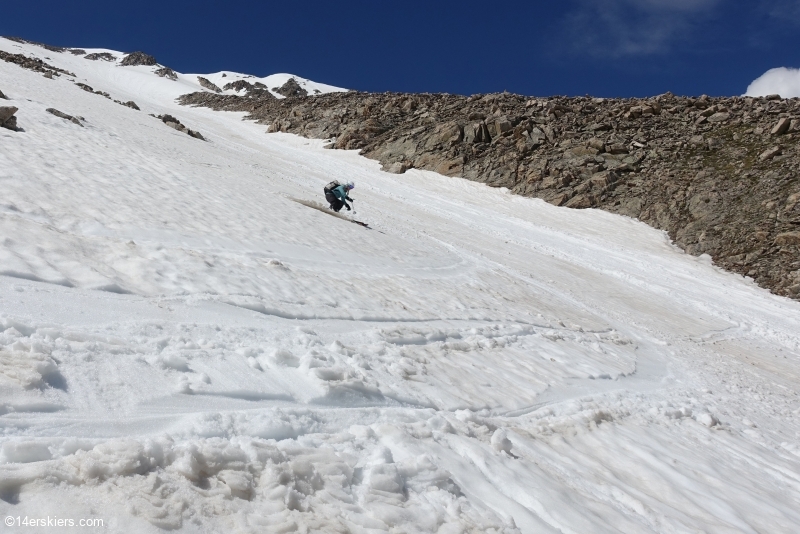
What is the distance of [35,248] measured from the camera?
5691 millimetres

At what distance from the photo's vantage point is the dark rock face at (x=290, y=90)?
8262 cm

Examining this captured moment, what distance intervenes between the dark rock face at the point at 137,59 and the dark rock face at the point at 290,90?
30.8 meters

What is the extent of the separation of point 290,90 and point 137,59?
36.8 m

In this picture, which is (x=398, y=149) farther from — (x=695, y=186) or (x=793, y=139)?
(x=793, y=139)

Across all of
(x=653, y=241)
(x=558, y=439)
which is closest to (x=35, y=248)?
(x=558, y=439)

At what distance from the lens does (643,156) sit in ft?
91.2

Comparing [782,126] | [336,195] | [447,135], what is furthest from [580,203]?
[336,195]

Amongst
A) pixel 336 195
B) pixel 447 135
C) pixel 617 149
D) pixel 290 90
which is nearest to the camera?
pixel 336 195

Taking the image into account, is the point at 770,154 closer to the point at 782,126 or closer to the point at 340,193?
the point at 782,126

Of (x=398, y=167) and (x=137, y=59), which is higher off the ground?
(x=137, y=59)

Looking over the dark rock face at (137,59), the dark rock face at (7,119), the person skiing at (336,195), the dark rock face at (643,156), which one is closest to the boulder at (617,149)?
the dark rock face at (643,156)

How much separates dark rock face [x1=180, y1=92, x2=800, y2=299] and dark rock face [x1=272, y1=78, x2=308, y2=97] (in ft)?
147

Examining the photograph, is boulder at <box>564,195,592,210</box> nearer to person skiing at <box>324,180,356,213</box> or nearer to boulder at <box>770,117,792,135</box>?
boulder at <box>770,117,792,135</box>

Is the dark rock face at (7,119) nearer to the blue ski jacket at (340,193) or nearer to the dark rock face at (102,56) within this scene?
the blue ski jacket at (340,193)
